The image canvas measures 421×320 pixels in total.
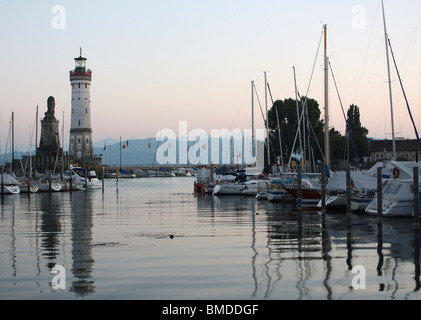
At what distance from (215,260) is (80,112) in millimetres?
115122

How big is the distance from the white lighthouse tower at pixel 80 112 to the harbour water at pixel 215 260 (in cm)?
10008

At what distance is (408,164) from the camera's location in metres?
32.8

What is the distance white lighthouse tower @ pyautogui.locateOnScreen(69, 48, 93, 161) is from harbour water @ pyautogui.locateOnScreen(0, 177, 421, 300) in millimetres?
100076

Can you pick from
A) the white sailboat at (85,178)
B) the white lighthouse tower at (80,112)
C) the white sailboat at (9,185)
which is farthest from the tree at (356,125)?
the white sailboat at (9,185)

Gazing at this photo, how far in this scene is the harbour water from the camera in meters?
14.6

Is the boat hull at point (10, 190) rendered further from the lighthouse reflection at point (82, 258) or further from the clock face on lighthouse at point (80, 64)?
the clock face on lighthouse at point (80, 64)

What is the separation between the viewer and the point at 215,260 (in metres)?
19.0

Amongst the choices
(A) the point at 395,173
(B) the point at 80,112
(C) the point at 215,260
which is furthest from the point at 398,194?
(B) the point at 80,112

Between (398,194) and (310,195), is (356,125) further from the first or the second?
(398,194)

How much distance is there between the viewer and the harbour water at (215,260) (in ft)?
47.9

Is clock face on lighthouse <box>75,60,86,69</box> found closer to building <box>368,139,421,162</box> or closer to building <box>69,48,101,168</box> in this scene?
building <box>69,48,101,168</box>
